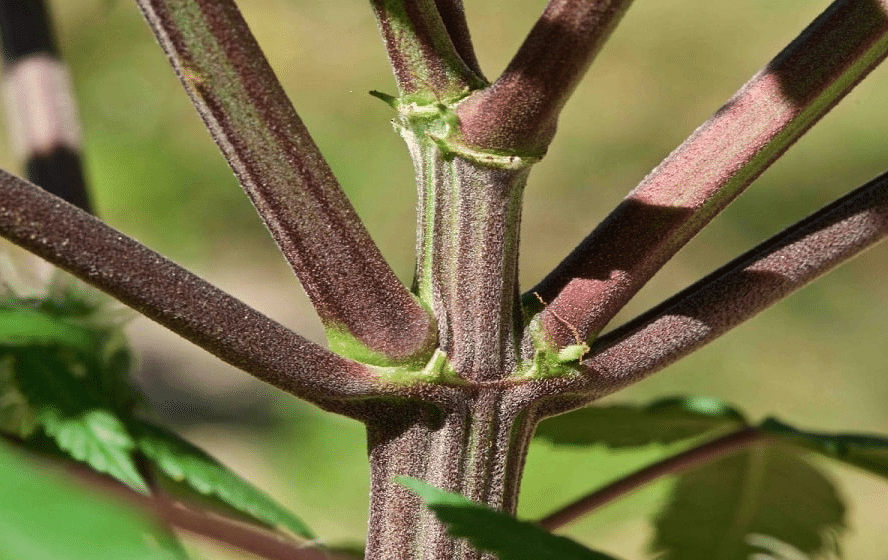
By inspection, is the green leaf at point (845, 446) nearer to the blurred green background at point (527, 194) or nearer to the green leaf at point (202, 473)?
the green leaf at point (202, 473)

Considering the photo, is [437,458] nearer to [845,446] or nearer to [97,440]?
[97,440]

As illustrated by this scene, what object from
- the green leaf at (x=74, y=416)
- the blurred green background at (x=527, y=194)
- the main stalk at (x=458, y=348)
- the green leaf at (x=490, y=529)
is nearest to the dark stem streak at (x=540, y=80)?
the main stalk at (x=458, y=348)

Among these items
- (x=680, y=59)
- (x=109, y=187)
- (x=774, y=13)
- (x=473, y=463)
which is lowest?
(x=473, y=463)

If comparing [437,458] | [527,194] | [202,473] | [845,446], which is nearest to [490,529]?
[437,458]

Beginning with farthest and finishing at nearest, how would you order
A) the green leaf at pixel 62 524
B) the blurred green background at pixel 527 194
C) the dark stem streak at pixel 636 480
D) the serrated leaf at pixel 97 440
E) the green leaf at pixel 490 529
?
the blurred green background at pixel 527 194, the dark stem streak at pixel 636 480, the serrated leaf at pixel 97 440, the green leaf at pixel 490 529, the green leaf at pixel 62 524

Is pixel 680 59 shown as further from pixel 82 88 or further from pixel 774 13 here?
pixel 82 88

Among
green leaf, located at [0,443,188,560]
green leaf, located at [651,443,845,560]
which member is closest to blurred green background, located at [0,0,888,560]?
green leaf, located at [651,443,845,560]

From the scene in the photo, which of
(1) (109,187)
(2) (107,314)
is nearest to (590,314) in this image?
(2) (107,314)
